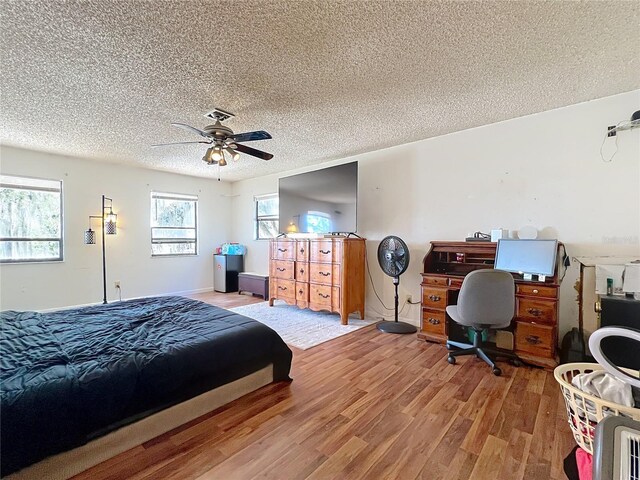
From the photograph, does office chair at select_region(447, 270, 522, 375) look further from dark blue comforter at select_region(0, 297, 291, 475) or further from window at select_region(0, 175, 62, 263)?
window at select_region(0, 175, 62, 263)

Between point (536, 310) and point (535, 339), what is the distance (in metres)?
0.27

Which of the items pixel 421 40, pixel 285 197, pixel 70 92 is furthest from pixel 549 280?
pixel 70 92

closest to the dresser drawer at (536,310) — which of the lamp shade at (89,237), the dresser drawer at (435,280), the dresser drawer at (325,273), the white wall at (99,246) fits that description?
the dresser drawer at (435,280)

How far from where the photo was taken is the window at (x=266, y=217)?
6.09 m

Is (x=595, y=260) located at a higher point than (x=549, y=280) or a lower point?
higher

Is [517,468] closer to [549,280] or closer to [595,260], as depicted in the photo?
[549,280]

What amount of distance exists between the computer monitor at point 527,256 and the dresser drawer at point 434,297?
625mm

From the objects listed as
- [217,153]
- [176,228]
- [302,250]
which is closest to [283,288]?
[302,250]

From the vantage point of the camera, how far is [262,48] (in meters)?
1.98

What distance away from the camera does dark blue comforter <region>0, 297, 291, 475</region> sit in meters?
1.29

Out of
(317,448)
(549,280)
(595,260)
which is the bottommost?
(317,448)

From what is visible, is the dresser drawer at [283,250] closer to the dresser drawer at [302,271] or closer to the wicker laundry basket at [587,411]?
the dresser drawer at [302,271]

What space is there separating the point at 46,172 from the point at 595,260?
7.25 m

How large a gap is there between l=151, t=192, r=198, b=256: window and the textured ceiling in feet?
7.88
